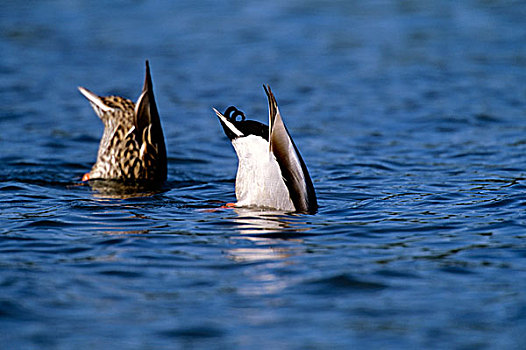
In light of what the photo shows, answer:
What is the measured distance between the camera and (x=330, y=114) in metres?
12.0

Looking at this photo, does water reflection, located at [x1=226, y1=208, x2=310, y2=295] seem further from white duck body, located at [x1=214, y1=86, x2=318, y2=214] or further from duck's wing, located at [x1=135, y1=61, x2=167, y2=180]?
duck's wing, located at [x1=135, y1=61, x2=167, y2=180]

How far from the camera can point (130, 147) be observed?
914 cm

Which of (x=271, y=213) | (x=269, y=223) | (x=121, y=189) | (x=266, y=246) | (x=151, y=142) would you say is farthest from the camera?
(x=151, y=142)

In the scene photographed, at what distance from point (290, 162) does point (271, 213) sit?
54 centimetres

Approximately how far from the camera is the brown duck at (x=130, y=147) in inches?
356

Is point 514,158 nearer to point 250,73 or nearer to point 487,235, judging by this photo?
point 487,235

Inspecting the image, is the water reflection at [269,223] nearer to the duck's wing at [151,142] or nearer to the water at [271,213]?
the water at [271,213]

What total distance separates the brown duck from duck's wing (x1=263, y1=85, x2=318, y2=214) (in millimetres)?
2280

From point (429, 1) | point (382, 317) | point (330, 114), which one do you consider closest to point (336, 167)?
point (330, 114)

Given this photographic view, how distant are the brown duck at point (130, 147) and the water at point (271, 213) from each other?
32cm

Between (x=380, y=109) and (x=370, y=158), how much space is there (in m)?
2.44

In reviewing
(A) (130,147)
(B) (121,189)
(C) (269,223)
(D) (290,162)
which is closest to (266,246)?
(C) (269,223)

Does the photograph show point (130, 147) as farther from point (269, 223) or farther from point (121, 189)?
point (269, 223)

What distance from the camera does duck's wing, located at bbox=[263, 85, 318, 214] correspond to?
675cm
